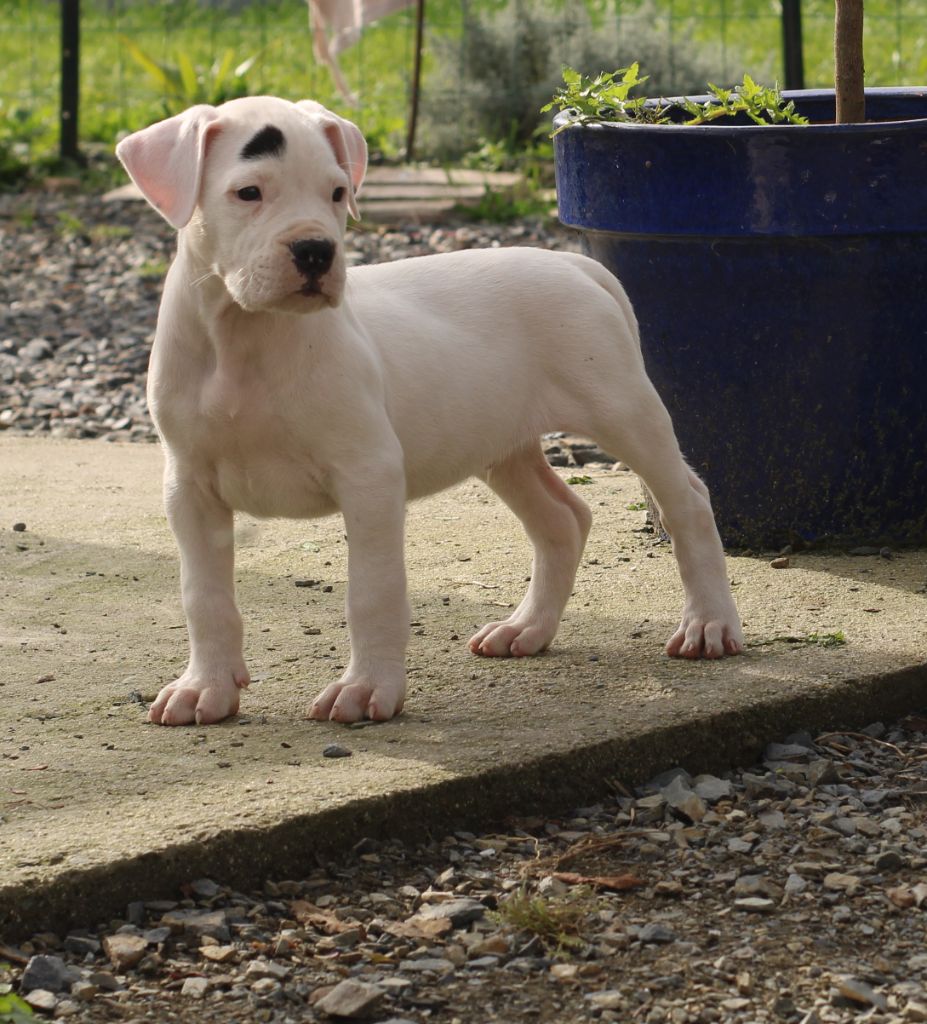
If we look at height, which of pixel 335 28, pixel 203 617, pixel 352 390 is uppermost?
pixel 335 28

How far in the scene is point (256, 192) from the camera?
326 centimetres

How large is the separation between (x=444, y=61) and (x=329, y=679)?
8.83m

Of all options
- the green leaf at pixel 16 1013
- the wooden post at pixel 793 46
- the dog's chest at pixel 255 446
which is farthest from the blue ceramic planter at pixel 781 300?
the wooden post at pixel 793 46

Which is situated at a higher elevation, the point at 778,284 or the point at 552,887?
the point at 778,284

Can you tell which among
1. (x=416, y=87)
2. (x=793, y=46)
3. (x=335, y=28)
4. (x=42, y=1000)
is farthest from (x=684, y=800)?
(x=416, y=87)

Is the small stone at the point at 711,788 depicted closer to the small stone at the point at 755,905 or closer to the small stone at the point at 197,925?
the small stone at the point at 755,905

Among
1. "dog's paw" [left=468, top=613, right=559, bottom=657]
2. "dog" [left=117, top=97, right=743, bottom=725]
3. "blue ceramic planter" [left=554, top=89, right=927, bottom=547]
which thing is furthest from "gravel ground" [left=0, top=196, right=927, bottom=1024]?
"blue ceramic planter" [left=554, top=89, right=927, bottom=547]

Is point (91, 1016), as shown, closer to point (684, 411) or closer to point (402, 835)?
point (402, 835)

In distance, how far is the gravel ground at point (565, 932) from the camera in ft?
8.39

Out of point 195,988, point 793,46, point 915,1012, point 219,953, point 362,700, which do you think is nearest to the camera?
point 915,1012

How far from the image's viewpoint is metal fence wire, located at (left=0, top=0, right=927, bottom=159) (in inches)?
448

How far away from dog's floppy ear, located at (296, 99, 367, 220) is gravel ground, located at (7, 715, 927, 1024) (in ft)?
4.37

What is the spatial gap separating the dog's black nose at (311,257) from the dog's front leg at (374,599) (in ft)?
1.50

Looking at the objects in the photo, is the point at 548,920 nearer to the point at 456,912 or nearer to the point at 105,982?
the point at 456,912
